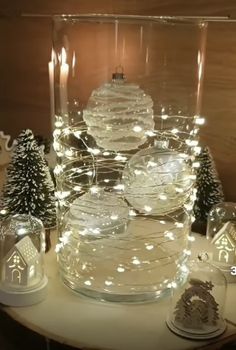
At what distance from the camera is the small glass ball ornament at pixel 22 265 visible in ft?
3.91

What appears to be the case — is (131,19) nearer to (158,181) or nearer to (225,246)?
(158,181)

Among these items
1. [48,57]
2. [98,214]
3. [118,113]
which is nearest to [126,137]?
[118,113]

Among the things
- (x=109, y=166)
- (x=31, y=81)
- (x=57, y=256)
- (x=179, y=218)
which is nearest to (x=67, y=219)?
(x=57, y=256)

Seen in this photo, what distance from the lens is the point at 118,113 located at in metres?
1.26

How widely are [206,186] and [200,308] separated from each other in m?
0.42

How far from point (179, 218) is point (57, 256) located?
33cm

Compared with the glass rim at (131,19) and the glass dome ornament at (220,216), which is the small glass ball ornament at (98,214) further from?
the glass rim at (131,19)

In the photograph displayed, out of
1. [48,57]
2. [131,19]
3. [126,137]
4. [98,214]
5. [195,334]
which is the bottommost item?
[195,334]

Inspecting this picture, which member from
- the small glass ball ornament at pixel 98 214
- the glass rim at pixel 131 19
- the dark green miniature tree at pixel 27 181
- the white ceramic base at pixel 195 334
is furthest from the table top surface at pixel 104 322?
the glass rim at pixel 131 19

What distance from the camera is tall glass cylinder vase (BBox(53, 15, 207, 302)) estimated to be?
1261 mm

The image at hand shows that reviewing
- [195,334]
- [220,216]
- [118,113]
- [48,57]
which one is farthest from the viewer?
[48,57]

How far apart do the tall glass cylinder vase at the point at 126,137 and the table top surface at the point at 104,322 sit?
35mm

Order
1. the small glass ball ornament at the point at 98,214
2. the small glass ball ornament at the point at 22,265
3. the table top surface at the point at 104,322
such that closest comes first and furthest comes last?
the table top surface at the point at 104,322, the small glass ball ornament at the point at 22,265, the small glass ball ornament at the point at 98,214

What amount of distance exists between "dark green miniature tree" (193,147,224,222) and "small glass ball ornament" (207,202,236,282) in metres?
0.05
